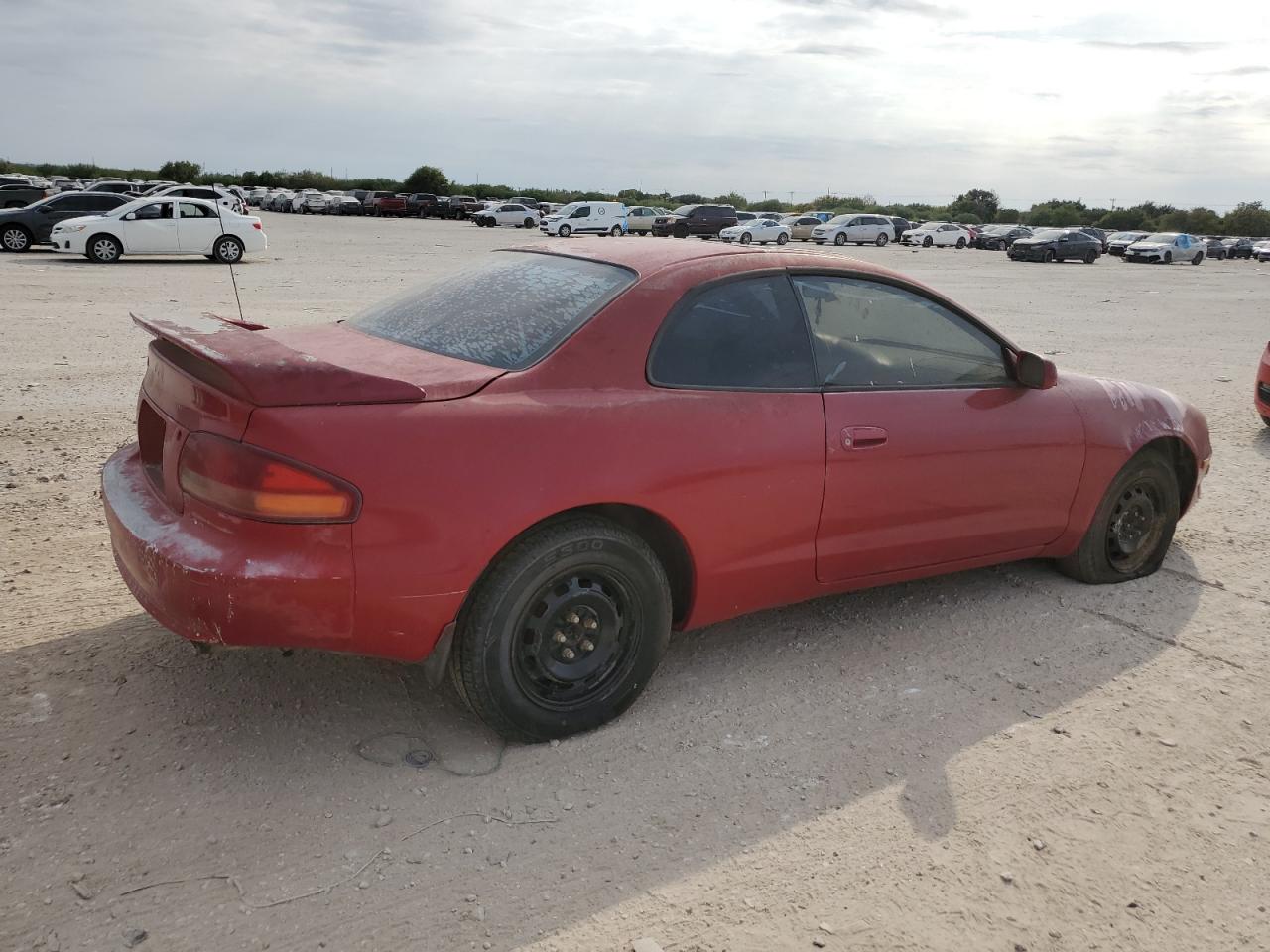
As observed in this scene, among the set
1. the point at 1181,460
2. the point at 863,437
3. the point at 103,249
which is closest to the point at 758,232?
the point at 103,249

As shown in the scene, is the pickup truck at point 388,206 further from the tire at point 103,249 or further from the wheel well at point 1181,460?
the wheel well at point 1181,460

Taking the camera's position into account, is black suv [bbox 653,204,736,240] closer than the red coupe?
No

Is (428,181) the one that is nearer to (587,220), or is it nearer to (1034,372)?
(587,220)

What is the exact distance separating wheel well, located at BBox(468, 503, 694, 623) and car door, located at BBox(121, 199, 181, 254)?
851 inches

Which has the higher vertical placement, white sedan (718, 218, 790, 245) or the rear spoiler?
white sedan (718, 218, 790, 245)

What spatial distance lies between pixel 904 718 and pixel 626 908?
141 centimetres

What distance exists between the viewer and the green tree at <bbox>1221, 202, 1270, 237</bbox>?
80938 millimetres

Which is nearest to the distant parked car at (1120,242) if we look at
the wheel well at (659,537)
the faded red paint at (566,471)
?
the faded red paint at (566,471)

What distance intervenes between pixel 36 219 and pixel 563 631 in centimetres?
2472

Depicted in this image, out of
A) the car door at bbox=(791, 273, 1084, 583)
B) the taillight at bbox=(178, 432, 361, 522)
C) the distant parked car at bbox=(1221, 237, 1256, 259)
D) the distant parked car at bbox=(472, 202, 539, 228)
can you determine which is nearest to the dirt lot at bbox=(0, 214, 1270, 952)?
the car door at bbox=(791, 273, 1084, 583)

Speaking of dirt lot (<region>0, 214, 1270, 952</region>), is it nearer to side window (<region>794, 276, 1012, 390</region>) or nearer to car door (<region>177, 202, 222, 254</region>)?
side window (<region>794, 276, 1012, 390</region>)

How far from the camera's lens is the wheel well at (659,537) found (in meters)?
3.26

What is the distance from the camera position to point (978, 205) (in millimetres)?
93812

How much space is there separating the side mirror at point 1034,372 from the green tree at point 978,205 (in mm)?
92673
